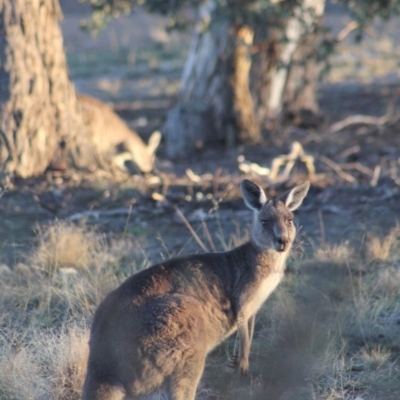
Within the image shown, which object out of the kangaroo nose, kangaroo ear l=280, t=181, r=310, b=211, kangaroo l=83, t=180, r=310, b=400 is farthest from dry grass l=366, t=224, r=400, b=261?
the kangaroo nose

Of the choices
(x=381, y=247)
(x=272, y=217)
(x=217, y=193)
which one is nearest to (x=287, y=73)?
(x=217, y=193)

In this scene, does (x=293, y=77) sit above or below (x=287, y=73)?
below

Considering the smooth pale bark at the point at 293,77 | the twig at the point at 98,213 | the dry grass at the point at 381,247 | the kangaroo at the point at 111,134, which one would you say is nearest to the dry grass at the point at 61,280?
the twig at the point at 98,213

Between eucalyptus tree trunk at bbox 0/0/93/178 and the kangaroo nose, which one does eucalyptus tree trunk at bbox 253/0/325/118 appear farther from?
the kangaroo nose

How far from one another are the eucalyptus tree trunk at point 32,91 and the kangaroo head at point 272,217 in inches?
178

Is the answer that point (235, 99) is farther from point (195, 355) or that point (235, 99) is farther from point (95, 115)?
point (195, 355)

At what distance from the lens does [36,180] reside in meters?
9.75

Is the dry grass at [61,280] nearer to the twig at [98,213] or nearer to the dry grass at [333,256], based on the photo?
the twig at [98,213]

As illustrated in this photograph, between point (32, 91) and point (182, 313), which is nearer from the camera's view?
point (182, 313)

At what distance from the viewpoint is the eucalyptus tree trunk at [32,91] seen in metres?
9.41

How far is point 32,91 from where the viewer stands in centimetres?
956

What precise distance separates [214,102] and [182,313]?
9990 millimetres

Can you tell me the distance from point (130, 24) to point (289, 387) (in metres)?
33.9

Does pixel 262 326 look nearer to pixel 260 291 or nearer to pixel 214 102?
pixel 260 291
